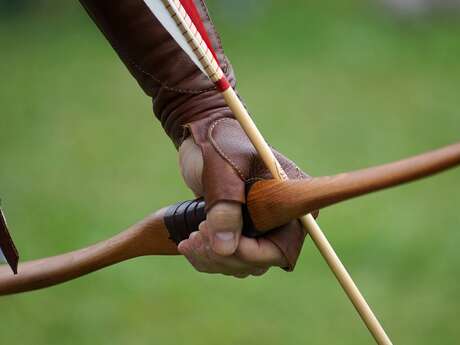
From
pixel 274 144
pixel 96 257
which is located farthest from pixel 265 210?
pixel 274 144

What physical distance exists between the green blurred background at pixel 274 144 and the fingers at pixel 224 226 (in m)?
1.73

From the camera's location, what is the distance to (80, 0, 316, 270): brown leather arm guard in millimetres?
1622

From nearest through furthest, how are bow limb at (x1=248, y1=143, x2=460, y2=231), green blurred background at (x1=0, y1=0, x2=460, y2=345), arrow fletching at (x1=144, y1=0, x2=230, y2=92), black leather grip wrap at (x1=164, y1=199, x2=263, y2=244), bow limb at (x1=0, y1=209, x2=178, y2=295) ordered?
bow limb at (x1=248, y1=143, x2=460, y2=231), arrow fletching at (x1=144, y1=0, x2=230, y2=92), black leather grip wrap at (x1=164, y1=199, x2=263, y2=244), bow limb at (x1=0, y1=209, x2=178, y2=295), green blurred background at (x1=0, y1=0, x2=460, y2=345)

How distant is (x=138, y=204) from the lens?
443 centimetres

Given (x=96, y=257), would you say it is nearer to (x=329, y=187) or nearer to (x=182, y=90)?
(x=182, y=90)

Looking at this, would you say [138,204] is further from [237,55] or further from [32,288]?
[32,288]

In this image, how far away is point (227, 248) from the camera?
5.20 feet

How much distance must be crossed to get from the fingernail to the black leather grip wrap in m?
0.04

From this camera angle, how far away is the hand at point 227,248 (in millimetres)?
1578

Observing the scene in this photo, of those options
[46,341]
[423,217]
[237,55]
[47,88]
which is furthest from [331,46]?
[46,341]

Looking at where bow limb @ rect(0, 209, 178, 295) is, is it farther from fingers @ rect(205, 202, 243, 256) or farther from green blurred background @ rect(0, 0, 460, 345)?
green blurred background @ rect(0, 0, 460, 345)

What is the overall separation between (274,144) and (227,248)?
10.8ft

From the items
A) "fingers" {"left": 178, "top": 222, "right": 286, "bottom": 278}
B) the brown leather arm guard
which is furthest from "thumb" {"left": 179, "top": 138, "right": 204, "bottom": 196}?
"fingers" {"left": 178, "top": 222, "right": 286, "bottom": 278}

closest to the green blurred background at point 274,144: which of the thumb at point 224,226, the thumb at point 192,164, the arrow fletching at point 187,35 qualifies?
the thumb at point 192,164
